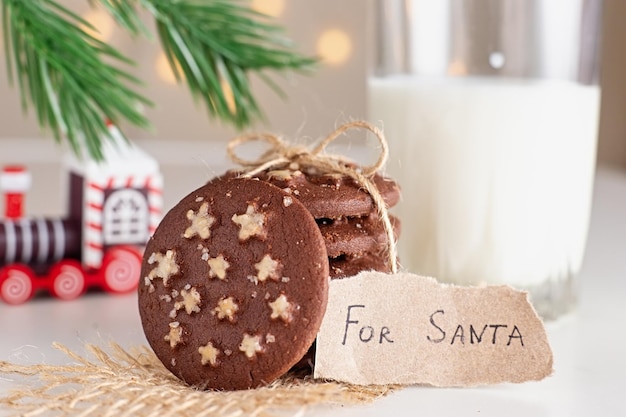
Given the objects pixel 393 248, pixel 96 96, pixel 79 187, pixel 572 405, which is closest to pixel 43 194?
pixel 79 187

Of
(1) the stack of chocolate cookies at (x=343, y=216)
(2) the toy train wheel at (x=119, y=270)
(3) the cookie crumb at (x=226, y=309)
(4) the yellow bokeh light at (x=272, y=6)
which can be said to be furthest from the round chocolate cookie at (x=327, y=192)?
(4) the yellow bokeh light at (x=272, y=6)

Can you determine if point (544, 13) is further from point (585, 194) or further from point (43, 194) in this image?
point (43, 194)

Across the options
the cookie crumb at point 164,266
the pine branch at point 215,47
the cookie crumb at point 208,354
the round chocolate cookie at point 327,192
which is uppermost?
the pine branch at point 215,47

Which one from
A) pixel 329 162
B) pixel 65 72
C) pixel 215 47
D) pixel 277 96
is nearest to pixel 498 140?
pixel 329 162

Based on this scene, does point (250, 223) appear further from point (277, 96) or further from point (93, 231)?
point (277, 96)

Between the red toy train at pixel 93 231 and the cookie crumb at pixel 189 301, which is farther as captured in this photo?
the red toy train at pixel 93 231

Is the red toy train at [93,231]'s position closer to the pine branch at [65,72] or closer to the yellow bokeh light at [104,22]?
the pine branch at [65,72]
